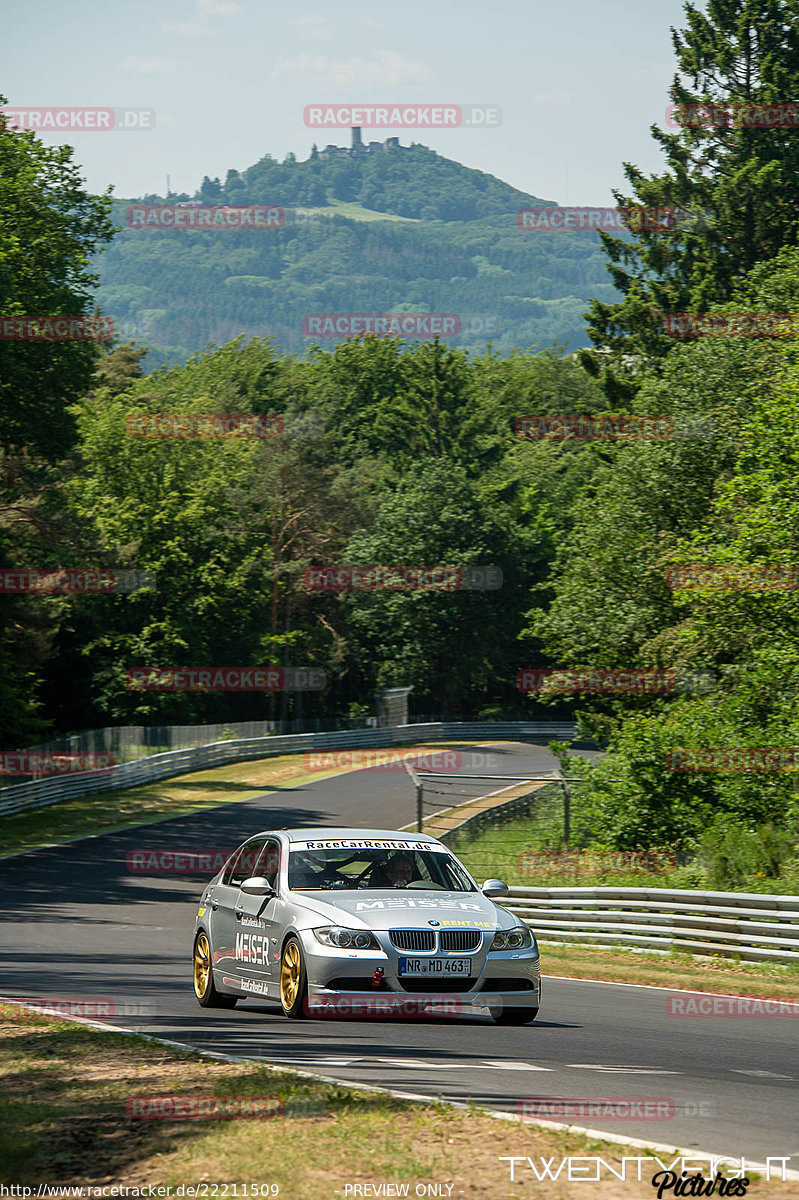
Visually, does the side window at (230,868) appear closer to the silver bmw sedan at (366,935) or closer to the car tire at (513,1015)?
the silver bmw sedan at (366,935)

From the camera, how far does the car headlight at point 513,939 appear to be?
35.0 ft

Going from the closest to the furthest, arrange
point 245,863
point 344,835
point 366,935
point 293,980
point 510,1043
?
point 366,935 < point 510,1043 < point 293,980 < point 344,835 < point 245,863

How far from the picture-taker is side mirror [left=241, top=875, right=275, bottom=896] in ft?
37.3

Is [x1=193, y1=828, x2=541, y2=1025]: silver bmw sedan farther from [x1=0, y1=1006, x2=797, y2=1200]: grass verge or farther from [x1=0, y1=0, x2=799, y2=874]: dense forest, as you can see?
[x1=0, y1=0, x2=799, y2=874]: dense forest

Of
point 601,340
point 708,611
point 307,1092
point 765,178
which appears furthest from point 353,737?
point 307,1092

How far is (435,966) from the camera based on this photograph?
34.0ft

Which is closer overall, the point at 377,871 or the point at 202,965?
the point at 377,871

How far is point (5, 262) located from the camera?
135 feet

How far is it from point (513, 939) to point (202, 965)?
3579 millimetres

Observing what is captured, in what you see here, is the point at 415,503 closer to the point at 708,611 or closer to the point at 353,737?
the point at 353,737

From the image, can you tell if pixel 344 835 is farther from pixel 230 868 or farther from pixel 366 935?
pixel 366 935

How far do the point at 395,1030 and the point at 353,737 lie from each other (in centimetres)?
5520

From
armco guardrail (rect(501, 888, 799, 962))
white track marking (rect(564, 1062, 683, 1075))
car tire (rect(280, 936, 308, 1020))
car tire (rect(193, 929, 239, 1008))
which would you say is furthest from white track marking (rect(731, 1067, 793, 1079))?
armco guardrail (rect(501, 888, 799, 962))

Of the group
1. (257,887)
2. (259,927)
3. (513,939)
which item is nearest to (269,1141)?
(513,939)
